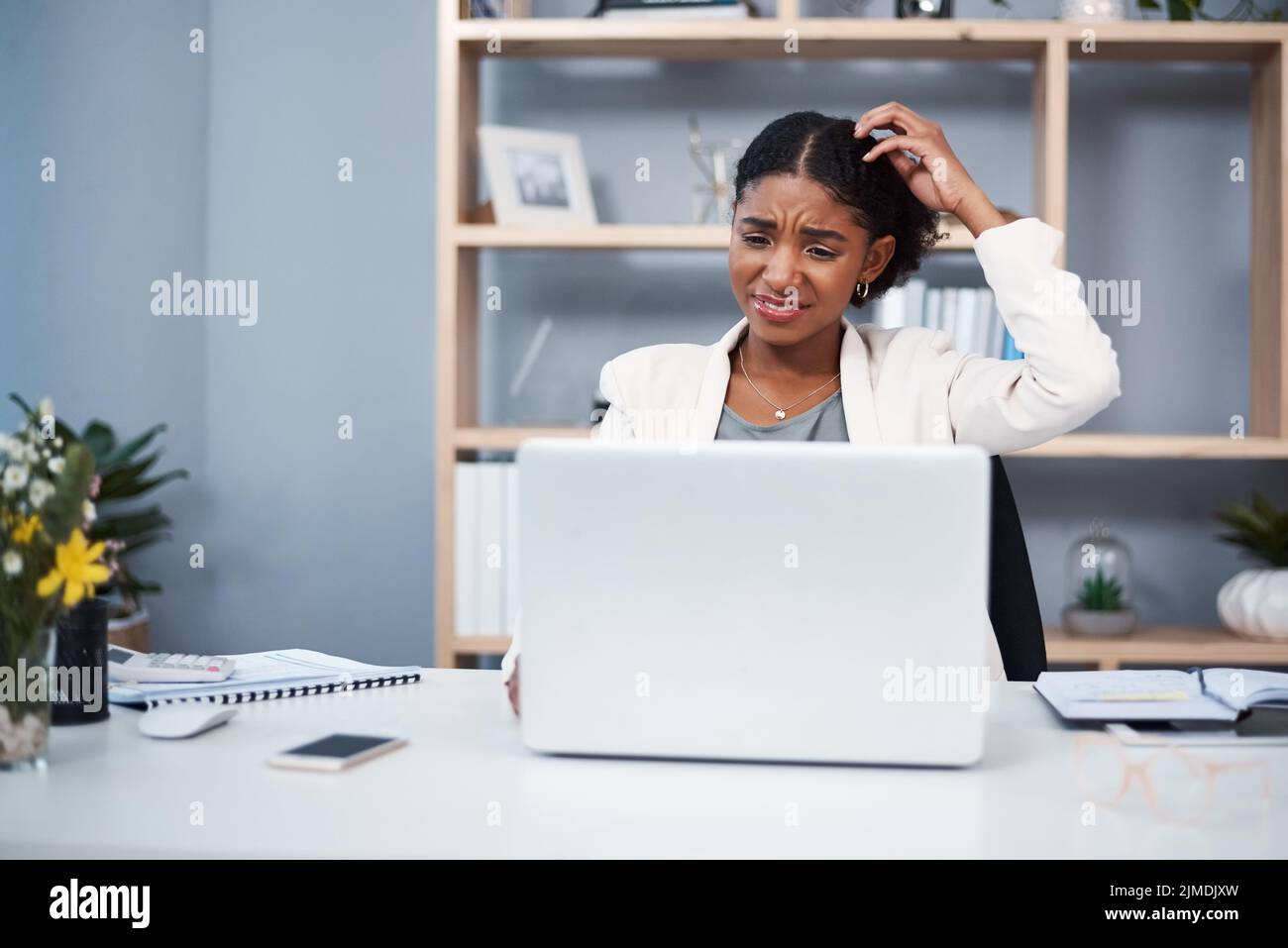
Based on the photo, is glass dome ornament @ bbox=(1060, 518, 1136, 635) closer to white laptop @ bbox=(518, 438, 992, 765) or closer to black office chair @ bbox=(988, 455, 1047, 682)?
black office chair @ bbox=(988, 455, 1047, 682)

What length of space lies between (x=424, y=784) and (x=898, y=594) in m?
0.42

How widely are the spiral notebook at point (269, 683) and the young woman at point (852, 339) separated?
53cm

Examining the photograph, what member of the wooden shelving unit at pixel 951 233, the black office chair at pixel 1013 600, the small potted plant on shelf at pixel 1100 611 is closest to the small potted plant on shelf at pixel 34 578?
the black office chair at pixel 1013 600

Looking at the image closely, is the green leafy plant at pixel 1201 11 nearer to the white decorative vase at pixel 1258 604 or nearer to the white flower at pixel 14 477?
the white decorative vase at pixel 1258 604

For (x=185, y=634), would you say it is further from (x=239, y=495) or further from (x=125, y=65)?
(x=125, y=65)

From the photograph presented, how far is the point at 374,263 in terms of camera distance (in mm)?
3025

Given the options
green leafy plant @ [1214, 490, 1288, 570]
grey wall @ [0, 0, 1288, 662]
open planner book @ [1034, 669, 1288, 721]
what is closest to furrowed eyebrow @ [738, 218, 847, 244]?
open planner book @ [1034, 669, 1288, 721]

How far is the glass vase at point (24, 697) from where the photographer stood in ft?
3.37

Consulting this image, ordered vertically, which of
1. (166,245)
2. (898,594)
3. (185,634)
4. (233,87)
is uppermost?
(233,87)

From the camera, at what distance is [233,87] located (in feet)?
9.93

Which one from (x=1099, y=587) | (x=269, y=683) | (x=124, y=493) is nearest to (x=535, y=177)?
(x=124, y=493)

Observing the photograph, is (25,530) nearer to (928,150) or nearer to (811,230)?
(811,230)
